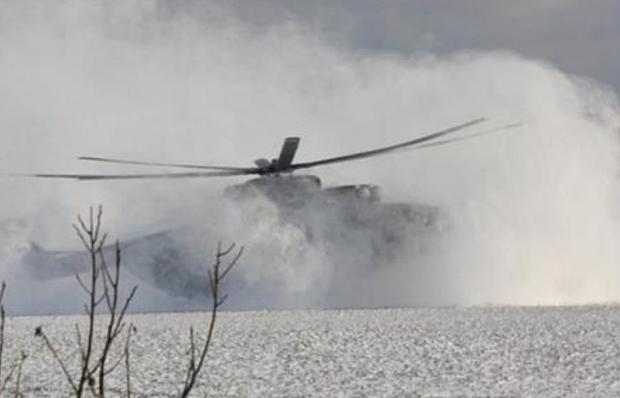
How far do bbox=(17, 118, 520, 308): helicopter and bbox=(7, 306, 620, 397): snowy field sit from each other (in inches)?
422

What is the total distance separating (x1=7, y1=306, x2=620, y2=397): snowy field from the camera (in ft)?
25.8

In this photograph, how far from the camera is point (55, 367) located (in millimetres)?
9211

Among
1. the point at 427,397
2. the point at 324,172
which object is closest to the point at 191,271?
the point at 324,172

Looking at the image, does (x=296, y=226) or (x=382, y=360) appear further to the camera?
(x=296, y=226)

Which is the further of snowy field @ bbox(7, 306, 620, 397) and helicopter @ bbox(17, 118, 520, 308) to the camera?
helicopter @ bbox(17, 118, 520, 308)

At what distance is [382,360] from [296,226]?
15.3 metres

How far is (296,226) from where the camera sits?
24.5 meters

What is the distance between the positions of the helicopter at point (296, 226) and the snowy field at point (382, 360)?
1071 centimetres

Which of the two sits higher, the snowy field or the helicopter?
the helicopter

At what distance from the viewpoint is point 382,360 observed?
9.26 m

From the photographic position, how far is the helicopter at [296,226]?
944 inches

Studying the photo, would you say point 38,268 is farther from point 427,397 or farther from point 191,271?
point 427,397

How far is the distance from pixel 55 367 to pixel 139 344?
1.88 meters

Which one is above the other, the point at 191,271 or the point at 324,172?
the point at 324,172
